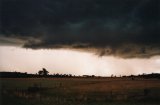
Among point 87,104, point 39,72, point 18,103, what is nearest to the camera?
point 18,103

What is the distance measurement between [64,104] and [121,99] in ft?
35.8

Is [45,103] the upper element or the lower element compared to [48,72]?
lower

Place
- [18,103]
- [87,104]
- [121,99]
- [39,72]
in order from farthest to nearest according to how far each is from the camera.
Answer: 1. [39,72]
2. [121,99]
3. [87,104]
4. [18,103]

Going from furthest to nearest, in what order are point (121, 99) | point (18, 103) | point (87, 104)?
point (121, 99), point (87, 104), point (18, 103)

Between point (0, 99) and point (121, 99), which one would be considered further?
point (121, 99)

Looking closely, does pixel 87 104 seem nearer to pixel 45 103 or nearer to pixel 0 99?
pixel 45 103

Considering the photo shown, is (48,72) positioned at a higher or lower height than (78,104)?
higher

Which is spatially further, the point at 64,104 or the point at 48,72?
the point at 48,72

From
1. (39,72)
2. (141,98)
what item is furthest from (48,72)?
(141,98)

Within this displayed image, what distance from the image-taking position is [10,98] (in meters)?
39.4

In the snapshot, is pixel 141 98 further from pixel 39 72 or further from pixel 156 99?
pixel 39 72

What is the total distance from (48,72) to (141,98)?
151 m

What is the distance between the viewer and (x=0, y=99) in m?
A: 38.3

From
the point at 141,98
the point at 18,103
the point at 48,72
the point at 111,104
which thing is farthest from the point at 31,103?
the point at 48,72
